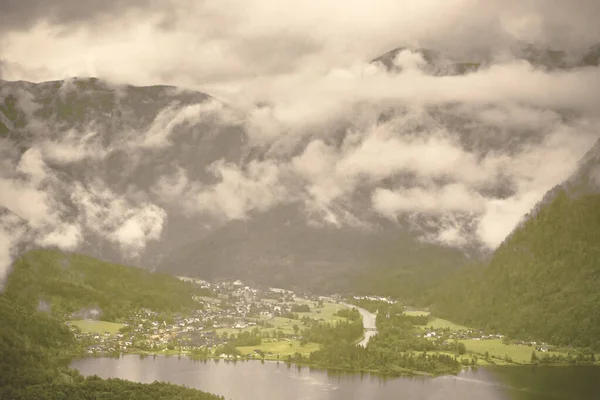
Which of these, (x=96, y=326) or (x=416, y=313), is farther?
(x=416, y=313)

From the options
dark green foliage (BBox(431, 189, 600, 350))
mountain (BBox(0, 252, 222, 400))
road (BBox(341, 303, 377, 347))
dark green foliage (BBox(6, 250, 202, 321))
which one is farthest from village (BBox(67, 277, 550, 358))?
mountain (BBox(0, 252, 222, 400))

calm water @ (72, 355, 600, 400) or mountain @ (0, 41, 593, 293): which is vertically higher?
mountain @ (0, 41, 593, 293)

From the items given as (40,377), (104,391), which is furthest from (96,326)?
(104,391)

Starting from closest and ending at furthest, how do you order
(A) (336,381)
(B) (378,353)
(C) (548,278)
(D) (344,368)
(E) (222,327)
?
1. (A) (336,381)
2. (D) (344,368)
3. (B) (378,353)
4. (C) (548,278)
5. (E) (222,327)

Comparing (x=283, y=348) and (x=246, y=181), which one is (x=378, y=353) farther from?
(x=246, y=181)

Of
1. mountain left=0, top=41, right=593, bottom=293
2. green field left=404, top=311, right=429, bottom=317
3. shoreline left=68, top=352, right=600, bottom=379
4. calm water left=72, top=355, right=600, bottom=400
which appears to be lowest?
calm water left=72, top=355, right=600, bottom=400

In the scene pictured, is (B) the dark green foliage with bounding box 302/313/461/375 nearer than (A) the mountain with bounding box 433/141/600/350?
Yes

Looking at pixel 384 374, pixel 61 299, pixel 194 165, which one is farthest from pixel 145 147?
pixel 384 374

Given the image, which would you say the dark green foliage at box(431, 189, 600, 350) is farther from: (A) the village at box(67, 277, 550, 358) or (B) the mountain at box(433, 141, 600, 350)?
(A) the village at box(67, 277, 550, 358)
